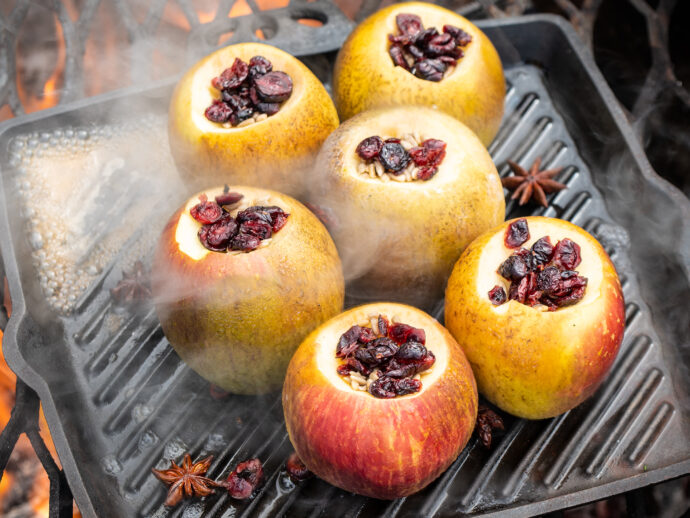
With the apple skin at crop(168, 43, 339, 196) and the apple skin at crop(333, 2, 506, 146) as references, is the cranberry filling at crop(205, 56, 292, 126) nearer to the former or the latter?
the apple skin at crop(168, 43, 339, 196)

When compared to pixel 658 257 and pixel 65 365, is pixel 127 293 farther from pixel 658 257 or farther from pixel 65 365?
pixel 658 257

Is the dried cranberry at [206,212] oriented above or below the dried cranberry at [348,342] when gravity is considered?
above

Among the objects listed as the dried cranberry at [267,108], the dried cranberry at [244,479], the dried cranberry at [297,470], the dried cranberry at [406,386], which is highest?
the dried cranberry at [267,108]

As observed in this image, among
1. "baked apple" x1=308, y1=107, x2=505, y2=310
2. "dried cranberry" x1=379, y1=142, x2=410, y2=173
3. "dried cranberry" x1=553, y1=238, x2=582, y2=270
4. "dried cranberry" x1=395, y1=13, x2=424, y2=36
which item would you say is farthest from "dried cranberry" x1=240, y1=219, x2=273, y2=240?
"dried cranberry" x1=395, y1=13, x2=424, y2=36

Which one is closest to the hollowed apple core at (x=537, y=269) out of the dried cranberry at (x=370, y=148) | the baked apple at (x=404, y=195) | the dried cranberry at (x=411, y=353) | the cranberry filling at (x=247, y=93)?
the baked apple at (x=404, y=195)

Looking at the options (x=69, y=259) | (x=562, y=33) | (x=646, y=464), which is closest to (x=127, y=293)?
(x=69, y=259)

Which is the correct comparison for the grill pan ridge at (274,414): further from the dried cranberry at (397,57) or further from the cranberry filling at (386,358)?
the dried cranberry at (397,57)

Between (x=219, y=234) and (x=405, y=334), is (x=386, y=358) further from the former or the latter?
(x=219, y=234)
